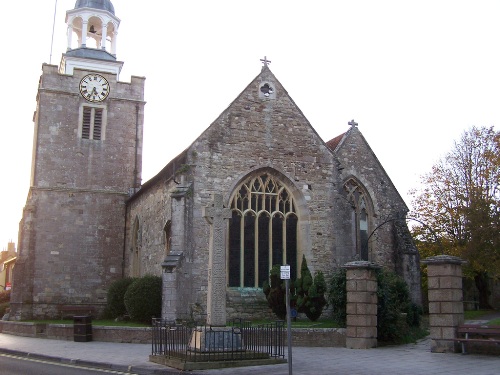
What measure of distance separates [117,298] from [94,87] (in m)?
13.0

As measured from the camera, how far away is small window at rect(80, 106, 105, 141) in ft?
111

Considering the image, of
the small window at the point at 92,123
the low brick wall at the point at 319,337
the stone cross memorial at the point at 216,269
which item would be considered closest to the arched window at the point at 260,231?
the low brick wall at the point at 319,337

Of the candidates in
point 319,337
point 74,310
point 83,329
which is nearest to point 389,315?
point 319,337

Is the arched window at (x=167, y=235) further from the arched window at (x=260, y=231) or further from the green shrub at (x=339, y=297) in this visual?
the green shrub at (x=339, y=297)

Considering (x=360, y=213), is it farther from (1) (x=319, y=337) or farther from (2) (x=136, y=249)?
(2) (x=136, y=249)

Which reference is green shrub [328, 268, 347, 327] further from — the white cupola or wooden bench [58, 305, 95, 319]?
the white cupola

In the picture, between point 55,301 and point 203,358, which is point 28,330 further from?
point 203,358

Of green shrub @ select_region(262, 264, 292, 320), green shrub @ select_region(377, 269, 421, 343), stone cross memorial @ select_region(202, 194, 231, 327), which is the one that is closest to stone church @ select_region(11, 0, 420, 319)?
green shrub @ select_region(262, 264, 292, 320)

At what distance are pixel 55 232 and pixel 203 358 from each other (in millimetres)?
20607

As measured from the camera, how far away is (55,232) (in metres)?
32.0

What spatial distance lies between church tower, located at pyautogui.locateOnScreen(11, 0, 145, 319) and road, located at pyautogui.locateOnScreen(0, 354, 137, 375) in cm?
1519

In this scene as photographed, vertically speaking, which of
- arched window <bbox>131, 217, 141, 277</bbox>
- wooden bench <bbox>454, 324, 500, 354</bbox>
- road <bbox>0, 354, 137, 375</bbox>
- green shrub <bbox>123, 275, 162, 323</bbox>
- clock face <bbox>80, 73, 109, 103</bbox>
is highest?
clock face <bbox>80, 73, 109, 103</bbox>

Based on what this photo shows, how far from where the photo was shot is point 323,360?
1494cm

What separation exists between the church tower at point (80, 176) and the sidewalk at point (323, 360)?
11.9 metres
